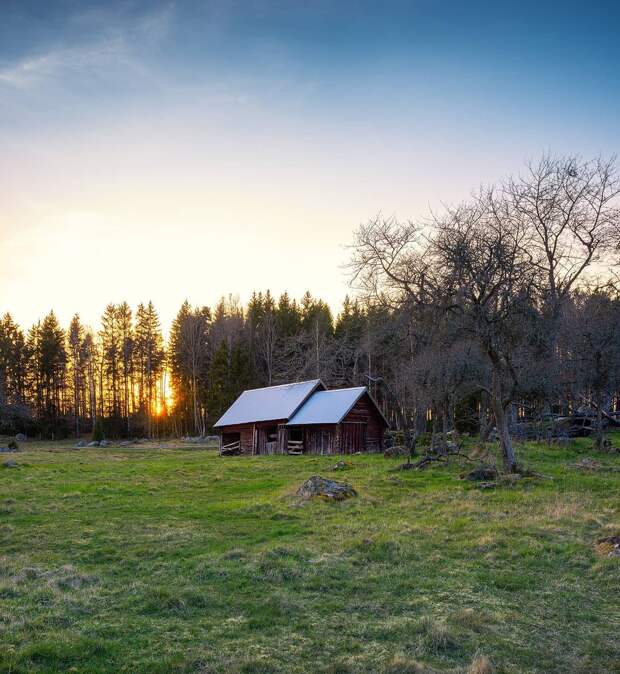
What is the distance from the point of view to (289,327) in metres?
74.6

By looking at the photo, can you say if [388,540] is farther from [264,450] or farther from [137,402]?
[137,402]

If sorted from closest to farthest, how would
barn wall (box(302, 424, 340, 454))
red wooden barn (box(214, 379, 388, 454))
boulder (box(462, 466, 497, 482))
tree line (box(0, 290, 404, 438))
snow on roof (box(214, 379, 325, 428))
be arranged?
boulder (box(462, 466, 497, 482)) → barn wall (box(302, 424, 340, 454)) → red wooden barn (box(214, 379, 388, 454)) → snow on roof (box(214, 379, 325, 428)) → tree line (box(0, 290, 404, 438))

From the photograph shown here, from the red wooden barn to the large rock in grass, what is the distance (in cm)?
1952

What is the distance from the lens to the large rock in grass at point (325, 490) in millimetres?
18219

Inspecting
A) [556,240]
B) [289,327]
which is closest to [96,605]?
[556,240]

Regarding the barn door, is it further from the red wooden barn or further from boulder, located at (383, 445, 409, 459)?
boulder, located at (383, 445, 409, 459)

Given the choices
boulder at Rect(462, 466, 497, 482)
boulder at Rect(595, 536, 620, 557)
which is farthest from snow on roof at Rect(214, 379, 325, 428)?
boulder at Rect(595, 536, 620, 557)

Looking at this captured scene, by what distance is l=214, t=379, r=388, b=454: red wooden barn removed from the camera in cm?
4009

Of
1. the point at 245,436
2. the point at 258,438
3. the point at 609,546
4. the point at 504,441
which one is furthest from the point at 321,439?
the point at 609,546

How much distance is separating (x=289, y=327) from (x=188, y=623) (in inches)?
2624

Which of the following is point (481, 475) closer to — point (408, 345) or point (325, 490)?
point (325, 490)

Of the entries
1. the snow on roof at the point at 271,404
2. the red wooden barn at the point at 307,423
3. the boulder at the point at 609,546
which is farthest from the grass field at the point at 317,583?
the snow on roof at the point at 271,404

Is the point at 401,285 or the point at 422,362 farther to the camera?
the point at 422,362

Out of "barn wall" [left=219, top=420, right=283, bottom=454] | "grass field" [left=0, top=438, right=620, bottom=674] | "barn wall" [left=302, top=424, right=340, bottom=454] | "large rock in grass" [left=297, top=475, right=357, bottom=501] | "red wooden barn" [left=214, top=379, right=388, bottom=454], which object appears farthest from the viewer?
"barn wall" [left=219, top=420, right=283, bottom=454]
